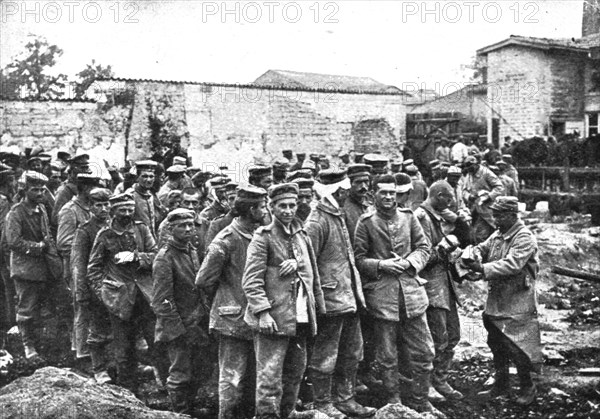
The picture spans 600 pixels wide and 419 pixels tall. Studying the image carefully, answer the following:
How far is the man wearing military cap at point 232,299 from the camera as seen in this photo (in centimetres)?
559

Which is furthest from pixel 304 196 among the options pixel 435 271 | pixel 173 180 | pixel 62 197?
pixel 62 197

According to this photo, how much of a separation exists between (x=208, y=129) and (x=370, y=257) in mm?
14007

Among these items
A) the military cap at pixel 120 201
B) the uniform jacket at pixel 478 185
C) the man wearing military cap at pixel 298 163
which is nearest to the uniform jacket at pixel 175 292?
the military cap at pixel 120 201

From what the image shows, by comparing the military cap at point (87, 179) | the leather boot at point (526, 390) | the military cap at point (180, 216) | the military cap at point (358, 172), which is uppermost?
the military cap at point (358, 172)

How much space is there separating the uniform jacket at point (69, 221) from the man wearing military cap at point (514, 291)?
4.06 m

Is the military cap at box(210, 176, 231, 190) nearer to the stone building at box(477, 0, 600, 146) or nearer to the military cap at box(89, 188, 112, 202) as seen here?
the military cap at box(89, 188, 112, 202)

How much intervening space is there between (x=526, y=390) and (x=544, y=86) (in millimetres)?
21906

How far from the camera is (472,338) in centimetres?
881

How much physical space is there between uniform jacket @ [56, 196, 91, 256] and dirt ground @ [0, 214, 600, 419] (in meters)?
1.26

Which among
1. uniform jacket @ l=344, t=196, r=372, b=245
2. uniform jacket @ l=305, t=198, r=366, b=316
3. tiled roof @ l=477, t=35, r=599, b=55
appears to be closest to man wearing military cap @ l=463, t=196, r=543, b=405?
uniform jacket @ l=344, t=196, r=372, b=245

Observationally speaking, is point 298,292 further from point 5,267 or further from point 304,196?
point 5,267

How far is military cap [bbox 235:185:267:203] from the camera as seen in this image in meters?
5.68

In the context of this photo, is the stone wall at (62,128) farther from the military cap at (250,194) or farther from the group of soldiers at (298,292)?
the military cap at (250,194)

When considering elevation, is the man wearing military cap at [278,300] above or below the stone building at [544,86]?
below
